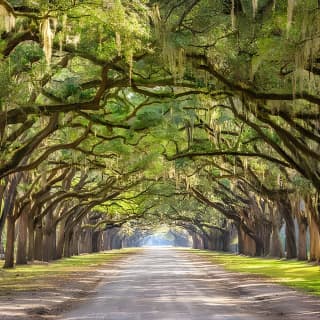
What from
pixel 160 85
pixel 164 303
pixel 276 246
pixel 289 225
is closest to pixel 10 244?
pixel 289 225

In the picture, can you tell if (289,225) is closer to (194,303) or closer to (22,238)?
(22,238)

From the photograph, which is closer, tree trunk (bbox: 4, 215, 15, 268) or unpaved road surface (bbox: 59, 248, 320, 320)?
unpaved road surface (bbox: 59, 248, 320, 320)

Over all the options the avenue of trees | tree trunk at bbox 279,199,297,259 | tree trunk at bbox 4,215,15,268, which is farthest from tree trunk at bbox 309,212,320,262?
tree trunk at bbox 4,215,15,268

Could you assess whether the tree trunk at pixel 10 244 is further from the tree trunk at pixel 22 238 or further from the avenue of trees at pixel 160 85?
the tree trunk at pixel 22 238

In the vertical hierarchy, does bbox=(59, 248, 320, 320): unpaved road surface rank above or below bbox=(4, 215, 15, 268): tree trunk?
below

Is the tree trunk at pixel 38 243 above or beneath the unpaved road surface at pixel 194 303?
above

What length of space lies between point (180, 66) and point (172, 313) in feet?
17.8

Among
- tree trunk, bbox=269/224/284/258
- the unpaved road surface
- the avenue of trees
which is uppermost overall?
the avenue of trees

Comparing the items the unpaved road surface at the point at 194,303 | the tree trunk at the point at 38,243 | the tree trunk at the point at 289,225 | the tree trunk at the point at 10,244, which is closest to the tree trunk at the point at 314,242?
the tree trunk at the point at 289,225

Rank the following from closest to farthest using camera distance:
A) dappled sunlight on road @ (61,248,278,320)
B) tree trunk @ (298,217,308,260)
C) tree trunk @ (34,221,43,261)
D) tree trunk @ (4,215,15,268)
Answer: dappled sunlight on road @ (61,248,278,320)
tree trunk @ (4,215,15,268)
tree trunk @ (34,221,43,261)
tree trunk @ (298,217,308,260)

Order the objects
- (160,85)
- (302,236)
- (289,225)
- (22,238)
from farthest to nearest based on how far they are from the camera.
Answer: (302,236) < (289,225) < (22,238) < (160,85)

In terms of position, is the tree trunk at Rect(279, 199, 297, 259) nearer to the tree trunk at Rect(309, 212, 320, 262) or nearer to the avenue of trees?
the tree trunk at Rect(309, 212, 320, 262)

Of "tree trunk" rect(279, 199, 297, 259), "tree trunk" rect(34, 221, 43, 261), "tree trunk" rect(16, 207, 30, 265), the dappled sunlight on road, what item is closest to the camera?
the dappled sunlight on road

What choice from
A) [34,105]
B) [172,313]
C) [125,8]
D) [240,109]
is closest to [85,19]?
[125,8]
